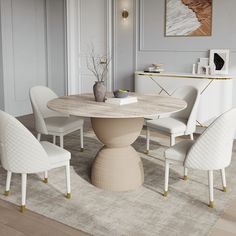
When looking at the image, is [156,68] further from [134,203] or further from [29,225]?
[29,225]

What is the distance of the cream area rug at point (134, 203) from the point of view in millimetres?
2520

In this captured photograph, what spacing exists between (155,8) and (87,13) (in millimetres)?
1371

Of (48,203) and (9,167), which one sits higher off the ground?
(9,167)

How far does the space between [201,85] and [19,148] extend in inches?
113

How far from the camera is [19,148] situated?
2.66 m

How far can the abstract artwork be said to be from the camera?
16.1ft

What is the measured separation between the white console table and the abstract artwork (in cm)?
63

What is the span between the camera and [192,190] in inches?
124

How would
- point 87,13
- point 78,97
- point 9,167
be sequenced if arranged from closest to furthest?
1. point 9,167
2. point 78,97
3. point 87,13

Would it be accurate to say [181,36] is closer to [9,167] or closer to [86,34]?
[86,34]

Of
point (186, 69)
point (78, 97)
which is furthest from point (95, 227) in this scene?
point (186, 69)

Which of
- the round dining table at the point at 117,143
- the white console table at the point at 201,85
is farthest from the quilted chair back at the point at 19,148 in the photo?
the white console table at the point at 201,85

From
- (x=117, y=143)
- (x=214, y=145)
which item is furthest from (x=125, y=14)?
(x=214, y=145)

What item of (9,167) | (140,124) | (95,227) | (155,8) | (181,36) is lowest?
(95,227)
